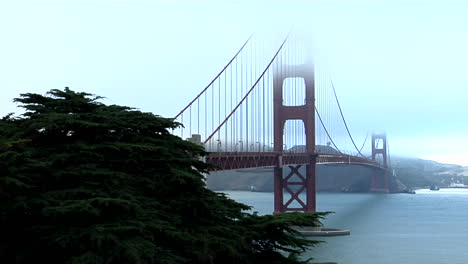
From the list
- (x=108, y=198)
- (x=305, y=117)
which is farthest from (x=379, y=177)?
(x=108, y=198)

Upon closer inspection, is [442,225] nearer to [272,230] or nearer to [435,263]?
[435,263]

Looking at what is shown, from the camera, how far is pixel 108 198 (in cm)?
1285

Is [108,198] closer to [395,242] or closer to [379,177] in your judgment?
→ [395,242]

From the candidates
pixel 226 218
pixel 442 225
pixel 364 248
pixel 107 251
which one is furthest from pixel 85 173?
pixel 442 225

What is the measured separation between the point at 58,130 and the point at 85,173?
194cm

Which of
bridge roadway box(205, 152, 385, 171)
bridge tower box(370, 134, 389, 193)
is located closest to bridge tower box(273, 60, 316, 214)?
bridge roadway box(205, 152, 385, 171)

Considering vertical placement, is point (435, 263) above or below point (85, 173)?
below

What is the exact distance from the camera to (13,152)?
13.2 m

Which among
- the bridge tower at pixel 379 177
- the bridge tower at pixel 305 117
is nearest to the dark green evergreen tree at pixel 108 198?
the bridge tower at pixel 305 117

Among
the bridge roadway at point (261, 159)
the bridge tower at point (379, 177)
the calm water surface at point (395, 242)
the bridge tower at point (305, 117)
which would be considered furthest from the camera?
the bridge tower at point (379, 177)

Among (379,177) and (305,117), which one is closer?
(305,117)

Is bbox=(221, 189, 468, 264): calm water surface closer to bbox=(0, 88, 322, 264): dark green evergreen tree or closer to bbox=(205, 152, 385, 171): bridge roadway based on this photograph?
bbox=(205, 152, 385, 171): bridge roadway

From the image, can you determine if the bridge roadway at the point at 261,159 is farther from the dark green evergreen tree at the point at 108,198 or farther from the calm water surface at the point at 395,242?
the calm water surface at the point at 395,242

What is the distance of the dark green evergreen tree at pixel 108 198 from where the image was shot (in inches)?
505
